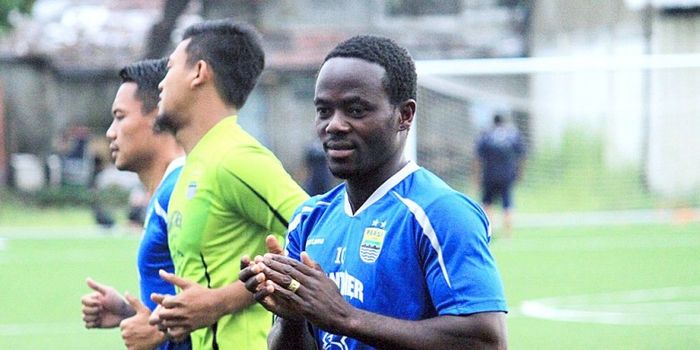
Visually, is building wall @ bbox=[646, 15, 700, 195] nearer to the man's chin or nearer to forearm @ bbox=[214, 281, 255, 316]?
forearm @ bbox=[214, 281, 255, 316]

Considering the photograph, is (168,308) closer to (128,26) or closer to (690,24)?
(690,24)

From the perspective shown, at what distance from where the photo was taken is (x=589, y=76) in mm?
27469

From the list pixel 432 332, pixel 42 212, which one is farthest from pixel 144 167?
pixel 42 212

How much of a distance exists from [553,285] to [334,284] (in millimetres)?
12037

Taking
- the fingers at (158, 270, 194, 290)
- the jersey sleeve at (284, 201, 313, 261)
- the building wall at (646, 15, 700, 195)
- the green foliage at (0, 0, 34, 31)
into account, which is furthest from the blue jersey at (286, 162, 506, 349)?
the green foliage at (0, 0, 34, 31)

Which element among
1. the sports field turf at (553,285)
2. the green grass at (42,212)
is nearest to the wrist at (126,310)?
the sports field turf at (553,285)

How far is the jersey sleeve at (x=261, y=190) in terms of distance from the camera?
481 cm

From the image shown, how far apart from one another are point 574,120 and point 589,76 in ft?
7.79

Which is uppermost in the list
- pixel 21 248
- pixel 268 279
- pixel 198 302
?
pixel 268 279

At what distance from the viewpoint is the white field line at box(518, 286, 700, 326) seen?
12570 millimetres

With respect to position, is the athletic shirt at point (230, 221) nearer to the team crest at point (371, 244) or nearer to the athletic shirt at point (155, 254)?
the athletic shirt at point (155, 254)

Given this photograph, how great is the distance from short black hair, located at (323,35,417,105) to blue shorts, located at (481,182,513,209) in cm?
1636

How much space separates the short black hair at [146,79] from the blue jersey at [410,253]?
1.91 metres

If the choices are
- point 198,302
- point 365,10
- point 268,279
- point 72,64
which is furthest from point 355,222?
point 365,10
